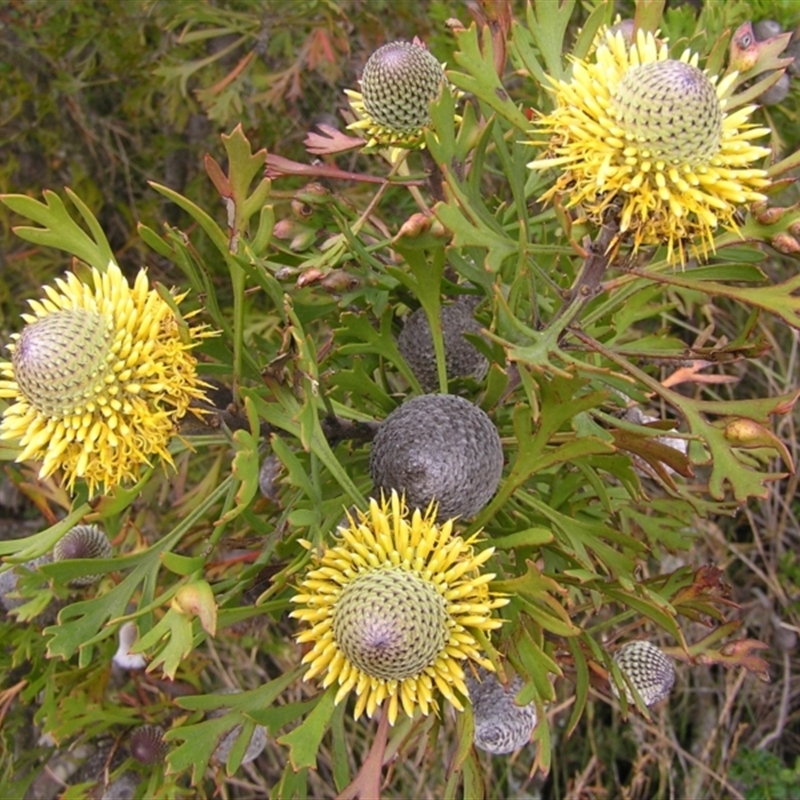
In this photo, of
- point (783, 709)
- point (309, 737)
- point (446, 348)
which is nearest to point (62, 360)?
point (309, 737)

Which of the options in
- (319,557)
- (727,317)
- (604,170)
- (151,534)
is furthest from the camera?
(727,317)

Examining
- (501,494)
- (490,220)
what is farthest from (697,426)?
(490,220)

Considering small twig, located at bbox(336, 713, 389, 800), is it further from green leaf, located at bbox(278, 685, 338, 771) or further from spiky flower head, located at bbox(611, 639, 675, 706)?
spiky flower head, located at bbox(611, 639, 675, 706)

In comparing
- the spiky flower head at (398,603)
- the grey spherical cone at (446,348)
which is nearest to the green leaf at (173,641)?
the spiky flower head at (398,603)

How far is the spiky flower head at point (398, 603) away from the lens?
3.89 ft

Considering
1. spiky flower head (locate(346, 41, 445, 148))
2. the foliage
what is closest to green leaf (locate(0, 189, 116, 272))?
the foliage

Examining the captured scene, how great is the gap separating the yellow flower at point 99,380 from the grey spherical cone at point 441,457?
325mm

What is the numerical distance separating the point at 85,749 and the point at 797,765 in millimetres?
2419

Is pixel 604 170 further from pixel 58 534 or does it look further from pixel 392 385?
pixel 392 385

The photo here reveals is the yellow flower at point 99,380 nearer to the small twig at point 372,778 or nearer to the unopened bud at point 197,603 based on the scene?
the unopened bud at point 197,603

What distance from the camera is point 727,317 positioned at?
336 centimetres

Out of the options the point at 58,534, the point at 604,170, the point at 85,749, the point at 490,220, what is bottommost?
the point at 85,749

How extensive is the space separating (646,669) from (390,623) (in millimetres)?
917

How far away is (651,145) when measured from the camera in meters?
1.12
